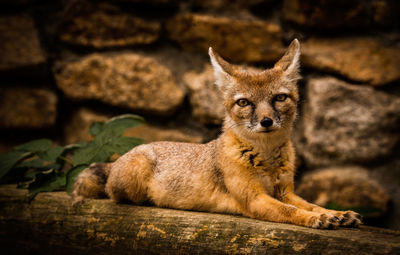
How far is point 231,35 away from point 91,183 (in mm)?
1958

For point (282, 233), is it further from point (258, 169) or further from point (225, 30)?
point (225, 30)

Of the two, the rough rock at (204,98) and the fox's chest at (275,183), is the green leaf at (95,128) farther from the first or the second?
the fox's chest at (275,183)

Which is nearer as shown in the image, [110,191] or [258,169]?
[258,169]

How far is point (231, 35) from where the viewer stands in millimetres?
3682

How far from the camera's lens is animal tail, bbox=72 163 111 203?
2928mm

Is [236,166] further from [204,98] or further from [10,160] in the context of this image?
[10,160]

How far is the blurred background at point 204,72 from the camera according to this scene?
344 centimetres

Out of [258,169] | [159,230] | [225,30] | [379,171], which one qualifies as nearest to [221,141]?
[258,169]

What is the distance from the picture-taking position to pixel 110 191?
9.38ft

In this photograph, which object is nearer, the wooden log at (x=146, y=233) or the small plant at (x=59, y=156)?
the wooden log at (x=146, y=233)

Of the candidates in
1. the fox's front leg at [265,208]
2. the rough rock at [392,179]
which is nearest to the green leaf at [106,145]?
the fox's front leg at [265,208]

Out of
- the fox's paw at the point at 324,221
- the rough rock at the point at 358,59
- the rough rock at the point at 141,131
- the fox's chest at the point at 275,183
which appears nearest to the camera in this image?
the fox's paw at the point at 324,221

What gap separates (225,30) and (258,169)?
172 centimetres

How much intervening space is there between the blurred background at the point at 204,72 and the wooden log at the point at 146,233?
1073mm
